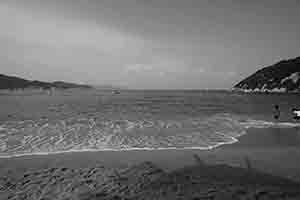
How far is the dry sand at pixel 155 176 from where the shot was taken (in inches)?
180

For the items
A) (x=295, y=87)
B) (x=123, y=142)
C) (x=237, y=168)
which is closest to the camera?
(x=237, y=168)

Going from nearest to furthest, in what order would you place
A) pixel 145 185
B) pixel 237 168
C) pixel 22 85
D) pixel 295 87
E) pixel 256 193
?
pixel 256 193 → pixel 145 185 → pixel 237 168 → pixel 295 87 → pixel 22 85

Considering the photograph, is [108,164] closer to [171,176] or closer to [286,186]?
[171,176]

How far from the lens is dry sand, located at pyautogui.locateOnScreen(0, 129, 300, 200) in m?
4.57

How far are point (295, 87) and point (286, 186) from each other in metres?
151

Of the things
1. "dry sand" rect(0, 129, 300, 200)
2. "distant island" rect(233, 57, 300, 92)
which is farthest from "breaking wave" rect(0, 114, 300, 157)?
"distant island" rect(233, 57, 300, 92)

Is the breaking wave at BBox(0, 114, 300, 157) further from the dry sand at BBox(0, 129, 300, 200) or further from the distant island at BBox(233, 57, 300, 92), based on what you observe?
the distant island at BBox(233, 57, 300, 92)

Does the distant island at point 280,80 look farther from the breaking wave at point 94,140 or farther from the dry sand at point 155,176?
the dry sand at point 155,176

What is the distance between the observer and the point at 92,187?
504 centimetres

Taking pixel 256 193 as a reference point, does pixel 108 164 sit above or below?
below

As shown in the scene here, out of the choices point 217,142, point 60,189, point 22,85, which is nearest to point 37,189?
point 60,189

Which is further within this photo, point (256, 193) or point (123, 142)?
point (123, 142)

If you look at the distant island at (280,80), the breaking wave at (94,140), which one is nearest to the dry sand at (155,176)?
the breaking wave at (94,140)

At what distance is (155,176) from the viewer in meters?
5.32
